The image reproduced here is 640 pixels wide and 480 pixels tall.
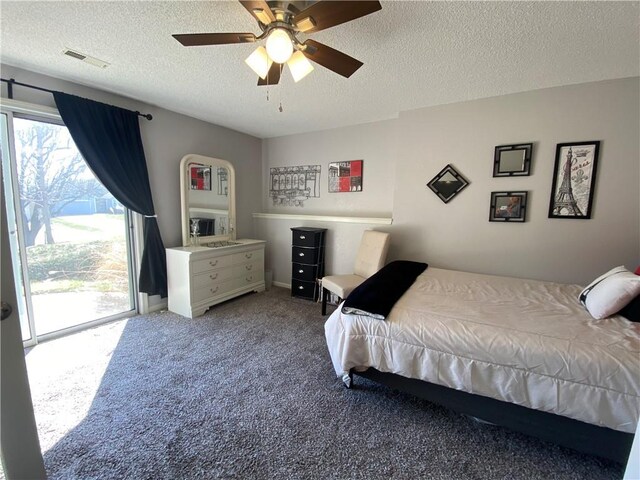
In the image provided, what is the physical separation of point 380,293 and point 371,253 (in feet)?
4.26

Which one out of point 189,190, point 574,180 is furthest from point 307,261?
point 574,180

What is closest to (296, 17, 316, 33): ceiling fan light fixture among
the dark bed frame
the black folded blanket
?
the black folded blanket

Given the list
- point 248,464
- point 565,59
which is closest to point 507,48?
point 565,59

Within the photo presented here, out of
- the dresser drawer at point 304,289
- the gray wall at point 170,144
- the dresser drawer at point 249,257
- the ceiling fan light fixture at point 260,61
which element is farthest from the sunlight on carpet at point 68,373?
the ceiling fan light fixture at point 260,61

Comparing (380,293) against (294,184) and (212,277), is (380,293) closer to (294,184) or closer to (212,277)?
(212,277)

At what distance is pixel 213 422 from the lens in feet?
5.37

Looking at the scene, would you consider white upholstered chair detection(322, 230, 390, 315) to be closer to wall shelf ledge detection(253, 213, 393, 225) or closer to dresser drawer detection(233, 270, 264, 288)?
wall shelf ledge detection(253, 213, 393, 225)

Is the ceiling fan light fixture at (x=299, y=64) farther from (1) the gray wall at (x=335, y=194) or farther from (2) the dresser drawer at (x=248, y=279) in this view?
(2) the dresser drawer at (x=248, y=279)

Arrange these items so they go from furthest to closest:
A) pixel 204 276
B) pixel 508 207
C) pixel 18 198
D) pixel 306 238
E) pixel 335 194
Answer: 1. pixel 335 194
2. pixel 306 238
3. pixel 204 276
4. pixel 508 207
5. pixel 18 198

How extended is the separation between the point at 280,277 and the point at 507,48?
370 centimetres

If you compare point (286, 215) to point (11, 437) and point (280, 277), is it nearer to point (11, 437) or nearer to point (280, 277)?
point (280, 277)

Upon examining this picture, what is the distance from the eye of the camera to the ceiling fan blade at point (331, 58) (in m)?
1.53

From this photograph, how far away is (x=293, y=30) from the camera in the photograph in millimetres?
1437

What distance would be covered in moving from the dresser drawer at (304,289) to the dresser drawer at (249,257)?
0.63m
